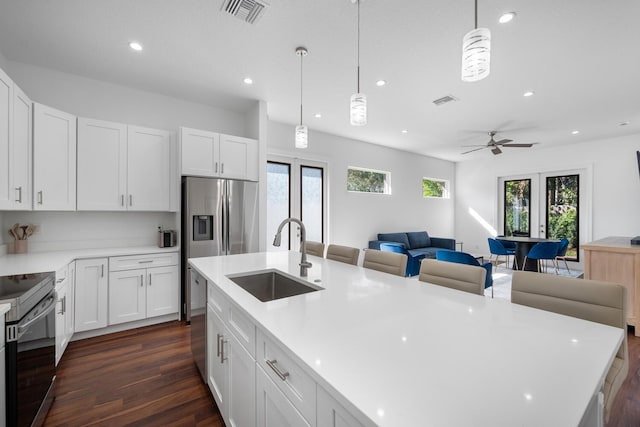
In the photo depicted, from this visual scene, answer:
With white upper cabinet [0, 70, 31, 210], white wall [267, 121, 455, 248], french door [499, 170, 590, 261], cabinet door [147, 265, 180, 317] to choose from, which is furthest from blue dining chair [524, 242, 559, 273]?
white upper cabinet [0, 70, 31, 210]

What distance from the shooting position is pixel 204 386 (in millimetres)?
2096

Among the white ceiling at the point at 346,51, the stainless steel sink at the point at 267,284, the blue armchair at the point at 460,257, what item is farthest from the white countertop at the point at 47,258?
the blue armchair at the point at 460,257

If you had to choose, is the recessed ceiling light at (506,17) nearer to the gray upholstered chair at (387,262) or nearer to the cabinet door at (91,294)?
the gray upholstered chair at (387,262)

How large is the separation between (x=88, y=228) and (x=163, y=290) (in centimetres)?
113

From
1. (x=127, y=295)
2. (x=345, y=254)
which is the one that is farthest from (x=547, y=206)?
(x=127, y=295)

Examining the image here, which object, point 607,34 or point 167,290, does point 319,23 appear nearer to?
point 607,34

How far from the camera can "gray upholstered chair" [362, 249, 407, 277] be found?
2113 millimetres

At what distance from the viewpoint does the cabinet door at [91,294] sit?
2.75 m

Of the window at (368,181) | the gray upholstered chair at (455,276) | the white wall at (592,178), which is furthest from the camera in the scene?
the window at (368,181)

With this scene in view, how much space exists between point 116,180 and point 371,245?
4.51 metres

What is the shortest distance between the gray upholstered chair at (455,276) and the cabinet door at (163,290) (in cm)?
282

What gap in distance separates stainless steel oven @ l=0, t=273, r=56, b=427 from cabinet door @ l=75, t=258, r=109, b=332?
42.3 inches

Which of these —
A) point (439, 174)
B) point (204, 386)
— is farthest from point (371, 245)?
point (204, 386)

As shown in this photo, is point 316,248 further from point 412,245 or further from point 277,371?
point 412,245
